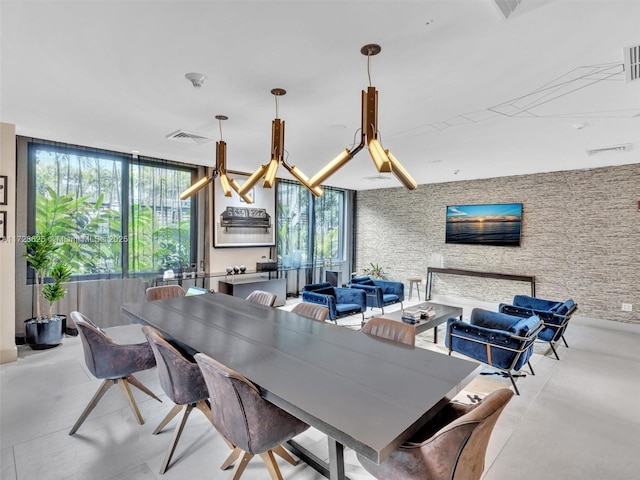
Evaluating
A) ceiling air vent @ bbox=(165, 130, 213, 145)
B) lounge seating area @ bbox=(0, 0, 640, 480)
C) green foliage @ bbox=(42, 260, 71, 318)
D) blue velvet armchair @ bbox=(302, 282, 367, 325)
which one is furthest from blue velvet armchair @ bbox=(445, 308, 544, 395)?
green foliage @ bbox=(42, 260, 71, 318)

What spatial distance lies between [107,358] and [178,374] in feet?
2.64

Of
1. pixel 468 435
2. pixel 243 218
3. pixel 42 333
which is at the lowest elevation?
pixel 42 333

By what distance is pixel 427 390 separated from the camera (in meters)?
1.66

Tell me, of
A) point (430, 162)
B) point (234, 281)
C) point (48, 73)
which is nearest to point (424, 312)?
point (430, 162)

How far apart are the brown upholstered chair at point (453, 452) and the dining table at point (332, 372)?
5.0 inches

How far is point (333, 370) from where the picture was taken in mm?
1869

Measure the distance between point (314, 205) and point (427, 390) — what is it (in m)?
6.73

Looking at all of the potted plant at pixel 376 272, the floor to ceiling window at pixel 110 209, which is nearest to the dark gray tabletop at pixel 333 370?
the floor to ceiling window at pixel 110 209

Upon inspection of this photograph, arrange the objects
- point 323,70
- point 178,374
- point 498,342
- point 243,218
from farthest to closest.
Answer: point 243,218, point 498,342, point 323,70, point 178,374

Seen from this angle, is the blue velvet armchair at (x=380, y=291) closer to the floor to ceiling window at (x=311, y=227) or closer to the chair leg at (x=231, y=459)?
the floor to ceiling window at (x=311, y=227)

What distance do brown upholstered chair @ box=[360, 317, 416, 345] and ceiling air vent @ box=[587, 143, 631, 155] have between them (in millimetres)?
4044

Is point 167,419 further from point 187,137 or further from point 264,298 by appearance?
point 187,137

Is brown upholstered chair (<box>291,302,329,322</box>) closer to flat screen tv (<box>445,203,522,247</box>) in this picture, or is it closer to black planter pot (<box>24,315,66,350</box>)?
black planter pot (<box>24,315,66,350</box>)

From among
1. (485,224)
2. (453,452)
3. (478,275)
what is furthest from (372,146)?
(485,224)
